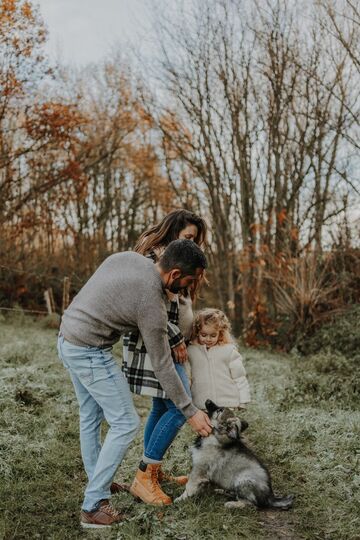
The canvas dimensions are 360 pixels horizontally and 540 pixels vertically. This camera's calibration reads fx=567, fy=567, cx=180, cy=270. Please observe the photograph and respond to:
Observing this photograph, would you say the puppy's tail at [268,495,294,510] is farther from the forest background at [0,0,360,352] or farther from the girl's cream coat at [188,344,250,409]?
the forest background at [0,0,360,352]

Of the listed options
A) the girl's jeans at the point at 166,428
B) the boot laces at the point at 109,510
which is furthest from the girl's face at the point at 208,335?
the boot laces at the point at 109,510

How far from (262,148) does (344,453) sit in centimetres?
1057

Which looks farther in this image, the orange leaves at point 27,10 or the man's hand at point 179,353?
the orange leaves at point 27,10

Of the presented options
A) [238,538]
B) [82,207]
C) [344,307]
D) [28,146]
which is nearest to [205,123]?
[344,307]

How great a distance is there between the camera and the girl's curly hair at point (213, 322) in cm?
443

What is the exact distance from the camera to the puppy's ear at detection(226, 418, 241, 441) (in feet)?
13.1

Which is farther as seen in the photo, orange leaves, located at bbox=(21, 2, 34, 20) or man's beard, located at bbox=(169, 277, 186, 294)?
orange leaves, located at bbox=(21, 2, 34, 20)

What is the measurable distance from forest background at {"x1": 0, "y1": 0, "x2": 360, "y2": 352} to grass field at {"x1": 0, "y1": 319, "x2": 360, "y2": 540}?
4.50 m

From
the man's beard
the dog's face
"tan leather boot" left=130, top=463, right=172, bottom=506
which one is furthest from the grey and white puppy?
the man's beard

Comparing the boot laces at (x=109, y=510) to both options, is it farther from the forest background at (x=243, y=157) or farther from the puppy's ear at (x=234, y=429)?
the forest background at (x=243, y=157)

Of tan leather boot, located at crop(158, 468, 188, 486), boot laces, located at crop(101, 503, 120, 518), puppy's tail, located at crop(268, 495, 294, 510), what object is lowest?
puppy's tail, located at crop(268, 495, 294, 510)

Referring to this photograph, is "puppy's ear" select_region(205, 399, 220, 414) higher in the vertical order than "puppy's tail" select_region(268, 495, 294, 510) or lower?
higher

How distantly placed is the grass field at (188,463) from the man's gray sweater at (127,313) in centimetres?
87

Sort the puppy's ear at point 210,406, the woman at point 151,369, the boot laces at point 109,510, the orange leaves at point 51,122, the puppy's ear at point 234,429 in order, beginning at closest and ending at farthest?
the boot laces at point 109,510 → the woman at point 151,369 → the puppy's ear at point 234,429 → the puppy's ear at point 210,406 → the orange leaves at point 51,122
